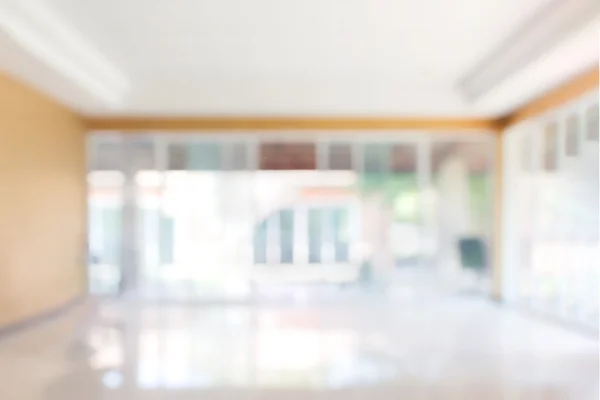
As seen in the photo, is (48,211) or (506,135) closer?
(48,211)

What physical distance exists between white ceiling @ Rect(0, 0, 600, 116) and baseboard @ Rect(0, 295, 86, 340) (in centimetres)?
281

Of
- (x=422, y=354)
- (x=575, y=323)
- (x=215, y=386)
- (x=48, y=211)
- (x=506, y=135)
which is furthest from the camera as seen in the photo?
(x=506, y=135)

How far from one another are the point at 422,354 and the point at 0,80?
5.25 metres

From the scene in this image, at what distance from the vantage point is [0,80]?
644 centimetres

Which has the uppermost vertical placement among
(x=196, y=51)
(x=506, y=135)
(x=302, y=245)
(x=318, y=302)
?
(x=196, y=51)

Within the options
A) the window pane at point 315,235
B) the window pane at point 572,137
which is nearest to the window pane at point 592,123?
the window pane at point 572,137

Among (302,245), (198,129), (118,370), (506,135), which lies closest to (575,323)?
(506,135)

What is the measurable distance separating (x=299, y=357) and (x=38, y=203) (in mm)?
4108

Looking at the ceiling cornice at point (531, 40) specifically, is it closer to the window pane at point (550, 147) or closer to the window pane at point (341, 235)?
the window pane at point (550, 147)

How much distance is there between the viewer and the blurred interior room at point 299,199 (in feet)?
16.8

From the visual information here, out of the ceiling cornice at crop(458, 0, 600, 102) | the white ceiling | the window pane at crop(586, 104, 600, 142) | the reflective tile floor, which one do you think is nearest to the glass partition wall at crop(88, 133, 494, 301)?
the white ceiling

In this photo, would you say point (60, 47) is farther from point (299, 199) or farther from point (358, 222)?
point (358, 222)

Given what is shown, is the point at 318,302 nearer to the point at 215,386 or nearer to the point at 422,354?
the point at 422,354

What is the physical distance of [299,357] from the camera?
216 inches
